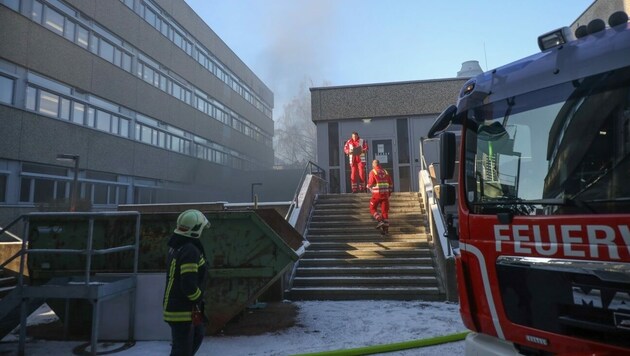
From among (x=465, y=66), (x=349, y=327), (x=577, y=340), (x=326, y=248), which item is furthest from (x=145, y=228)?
(x=465, y=66)

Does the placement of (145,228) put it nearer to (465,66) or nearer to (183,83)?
(465,66)

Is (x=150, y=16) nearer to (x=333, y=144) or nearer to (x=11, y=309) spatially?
(x=333, y=144)

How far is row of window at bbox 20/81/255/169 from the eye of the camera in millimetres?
15938

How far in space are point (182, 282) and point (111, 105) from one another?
1903 cm

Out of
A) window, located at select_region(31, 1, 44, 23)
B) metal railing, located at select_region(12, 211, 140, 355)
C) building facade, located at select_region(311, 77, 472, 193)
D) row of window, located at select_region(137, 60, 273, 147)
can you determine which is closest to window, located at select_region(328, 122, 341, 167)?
building facade, located at select_region(311, 77, 472, 193)

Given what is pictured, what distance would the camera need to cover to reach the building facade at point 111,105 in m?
14.8

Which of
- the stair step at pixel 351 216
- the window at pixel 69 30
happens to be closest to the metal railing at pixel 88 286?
the stair step at pixel 351 216

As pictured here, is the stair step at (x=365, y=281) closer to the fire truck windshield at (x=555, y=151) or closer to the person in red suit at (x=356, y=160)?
the fire truck windshield at (x=555, y=151)

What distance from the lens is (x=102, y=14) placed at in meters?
19.2

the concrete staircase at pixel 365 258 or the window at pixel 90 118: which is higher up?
the window at pixel 90 118

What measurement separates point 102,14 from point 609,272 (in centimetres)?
2222

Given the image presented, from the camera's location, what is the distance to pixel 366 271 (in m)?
8.26

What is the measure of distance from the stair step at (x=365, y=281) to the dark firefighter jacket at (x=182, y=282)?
454 cm

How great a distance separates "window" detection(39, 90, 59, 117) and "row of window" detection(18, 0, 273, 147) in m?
2.65
